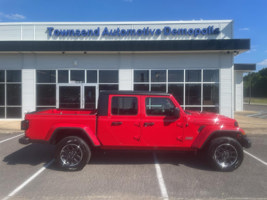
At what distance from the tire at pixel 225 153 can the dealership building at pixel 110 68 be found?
7176 mm

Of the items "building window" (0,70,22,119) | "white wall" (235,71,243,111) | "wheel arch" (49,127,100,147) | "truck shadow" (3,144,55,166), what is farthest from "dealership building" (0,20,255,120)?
"white wall" (235,71,243,111)

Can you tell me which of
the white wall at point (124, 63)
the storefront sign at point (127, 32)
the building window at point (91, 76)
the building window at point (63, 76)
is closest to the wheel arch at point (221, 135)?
the white wall at point (124, 63)

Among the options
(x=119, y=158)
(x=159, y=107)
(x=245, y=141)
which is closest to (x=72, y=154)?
(x=119, y=158)

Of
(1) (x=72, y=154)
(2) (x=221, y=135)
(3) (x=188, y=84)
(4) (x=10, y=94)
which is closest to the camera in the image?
(1) (x=72, y=154)

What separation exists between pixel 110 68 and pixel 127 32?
235 centimetres

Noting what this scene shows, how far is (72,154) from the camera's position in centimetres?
486

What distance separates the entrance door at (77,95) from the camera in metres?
12.0

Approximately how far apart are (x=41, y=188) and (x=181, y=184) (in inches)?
106

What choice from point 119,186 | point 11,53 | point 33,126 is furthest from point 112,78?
point 119,186

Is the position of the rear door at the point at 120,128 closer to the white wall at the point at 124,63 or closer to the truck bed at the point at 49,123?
the truck bed at the point at 49,123

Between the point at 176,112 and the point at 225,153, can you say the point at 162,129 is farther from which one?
the point at 225,153

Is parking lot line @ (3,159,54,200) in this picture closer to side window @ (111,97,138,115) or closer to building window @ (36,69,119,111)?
side window @ (111,97,138,115)

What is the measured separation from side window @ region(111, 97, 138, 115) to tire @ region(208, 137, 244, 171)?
2015 millimetres

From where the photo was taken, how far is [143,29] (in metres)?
12.2
